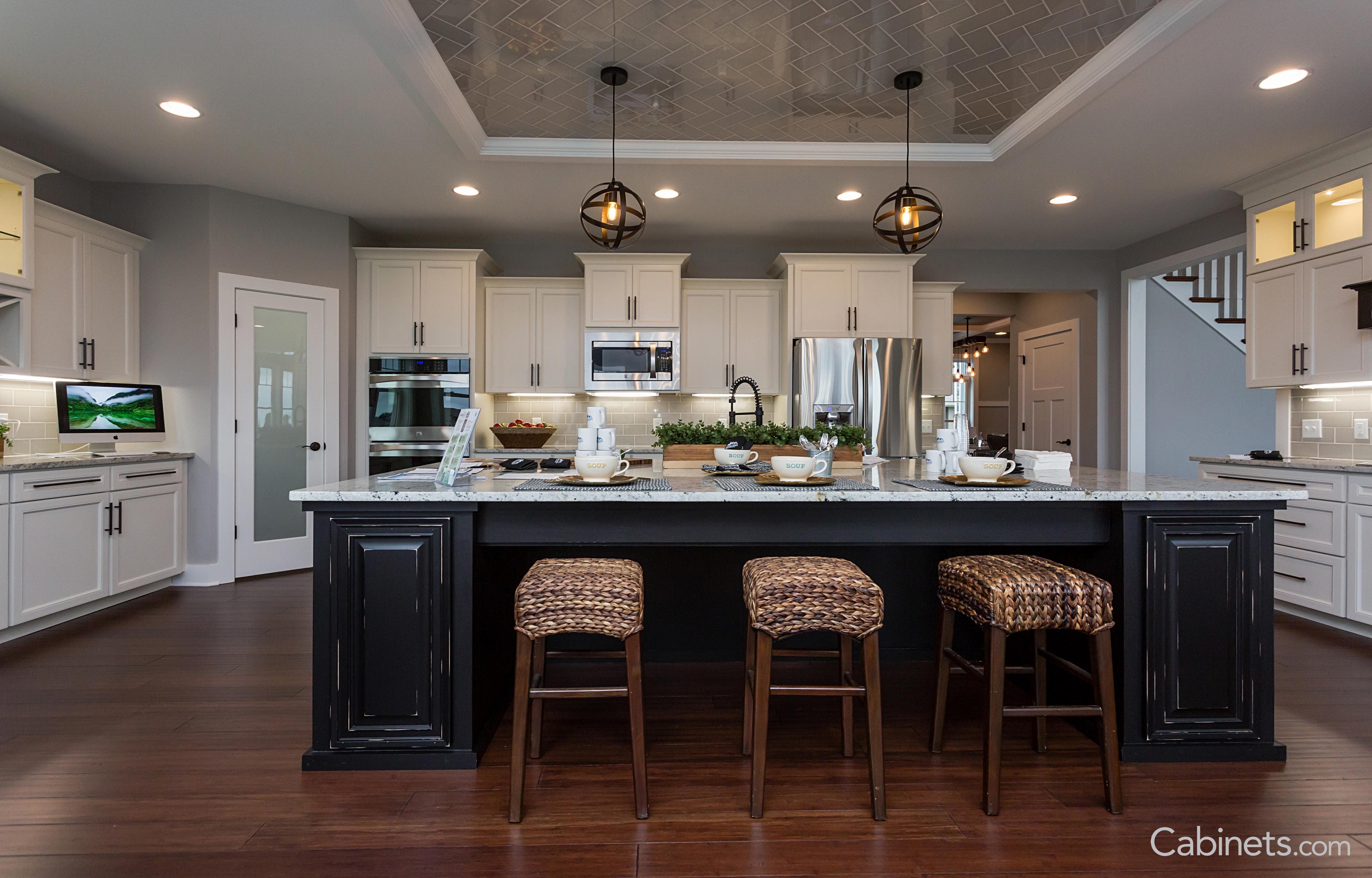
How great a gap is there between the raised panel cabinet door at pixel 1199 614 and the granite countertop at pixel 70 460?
187 inches

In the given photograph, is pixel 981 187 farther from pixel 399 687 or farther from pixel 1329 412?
pixel 399 687

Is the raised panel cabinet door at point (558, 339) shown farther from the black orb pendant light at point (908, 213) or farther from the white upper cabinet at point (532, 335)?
the black orb pendant light at point (908, 213)

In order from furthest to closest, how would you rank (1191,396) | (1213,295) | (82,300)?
(1213,295), (1191,396), (82,300)

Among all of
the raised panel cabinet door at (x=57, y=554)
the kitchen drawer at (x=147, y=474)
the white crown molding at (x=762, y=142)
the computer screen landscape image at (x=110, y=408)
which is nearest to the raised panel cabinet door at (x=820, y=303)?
the white crown molding at (x=762, y=142)

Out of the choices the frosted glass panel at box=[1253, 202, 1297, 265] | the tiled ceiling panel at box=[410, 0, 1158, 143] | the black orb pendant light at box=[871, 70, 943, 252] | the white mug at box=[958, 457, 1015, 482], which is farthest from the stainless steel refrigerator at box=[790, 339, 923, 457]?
the white mug at box=[958, 457, 1015, 482]

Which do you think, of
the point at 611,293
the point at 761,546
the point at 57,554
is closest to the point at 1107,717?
the point at 761,546

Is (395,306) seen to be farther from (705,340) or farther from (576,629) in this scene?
(576,629)

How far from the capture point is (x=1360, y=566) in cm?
341

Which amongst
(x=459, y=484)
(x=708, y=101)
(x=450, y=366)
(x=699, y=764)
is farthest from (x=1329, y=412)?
(x=450, y=366)

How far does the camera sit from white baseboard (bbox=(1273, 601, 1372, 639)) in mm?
3438

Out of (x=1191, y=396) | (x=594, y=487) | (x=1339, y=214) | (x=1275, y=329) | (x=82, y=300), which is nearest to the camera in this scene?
(x=594, y=487)

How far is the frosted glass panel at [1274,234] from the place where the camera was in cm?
412

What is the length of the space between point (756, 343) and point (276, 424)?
358cm

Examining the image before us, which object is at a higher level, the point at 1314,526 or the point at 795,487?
the point at 795,487
